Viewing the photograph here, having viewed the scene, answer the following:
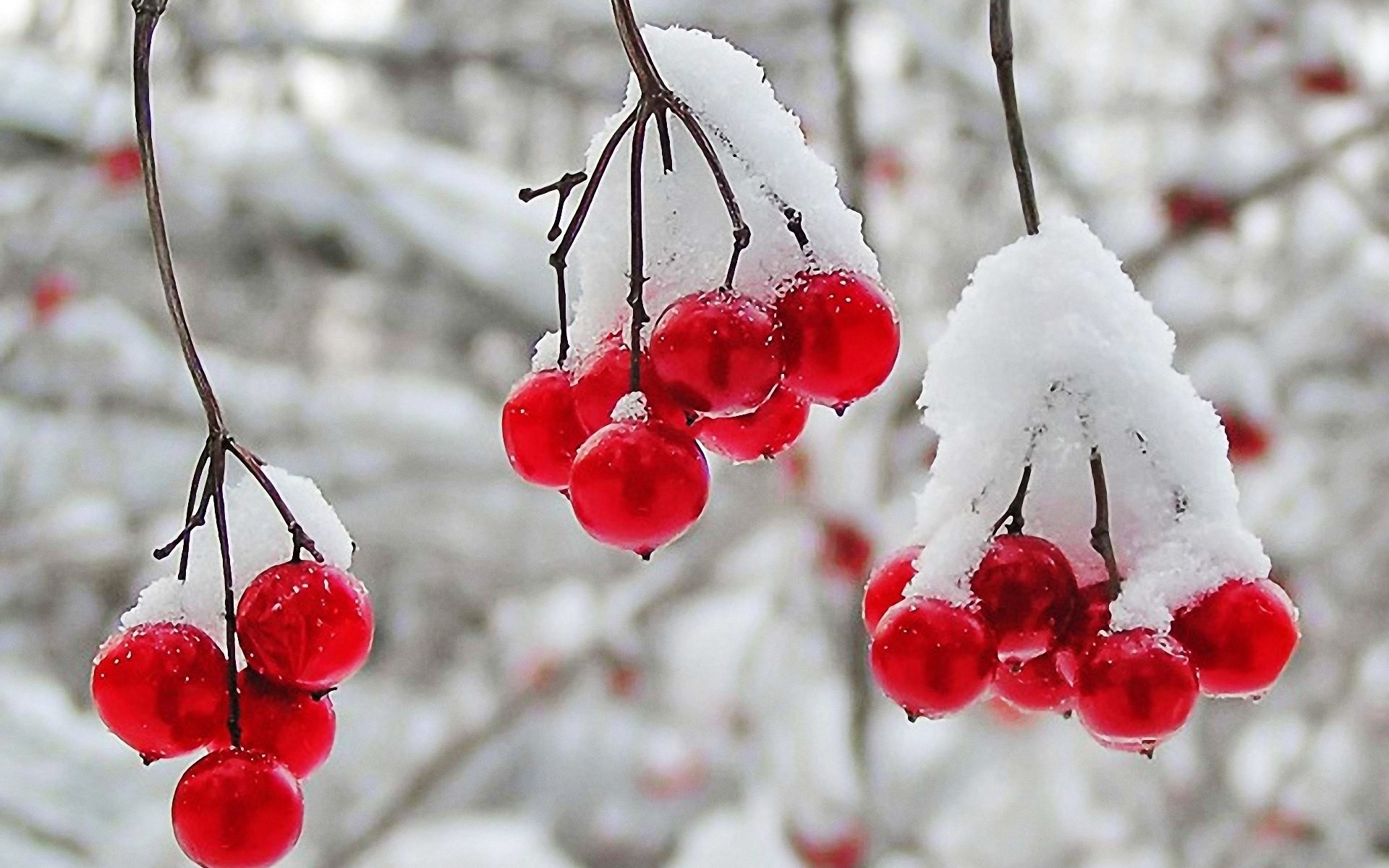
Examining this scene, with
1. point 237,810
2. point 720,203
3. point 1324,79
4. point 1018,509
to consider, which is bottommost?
point 237,810

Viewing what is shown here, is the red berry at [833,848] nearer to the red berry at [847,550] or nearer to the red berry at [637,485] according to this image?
the red berry at [847,550]

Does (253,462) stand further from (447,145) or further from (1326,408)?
(447,145)

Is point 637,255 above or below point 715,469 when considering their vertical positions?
below

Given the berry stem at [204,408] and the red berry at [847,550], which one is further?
the red berry at [847,550]

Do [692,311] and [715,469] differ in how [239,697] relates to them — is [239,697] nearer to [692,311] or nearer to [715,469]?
[692,311]

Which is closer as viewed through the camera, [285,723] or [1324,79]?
[285,723]

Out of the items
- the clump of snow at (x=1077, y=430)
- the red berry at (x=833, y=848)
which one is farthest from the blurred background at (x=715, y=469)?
the clump of snow at (x=1077, y=430)

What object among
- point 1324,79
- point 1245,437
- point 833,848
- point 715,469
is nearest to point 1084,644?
point 833,848
